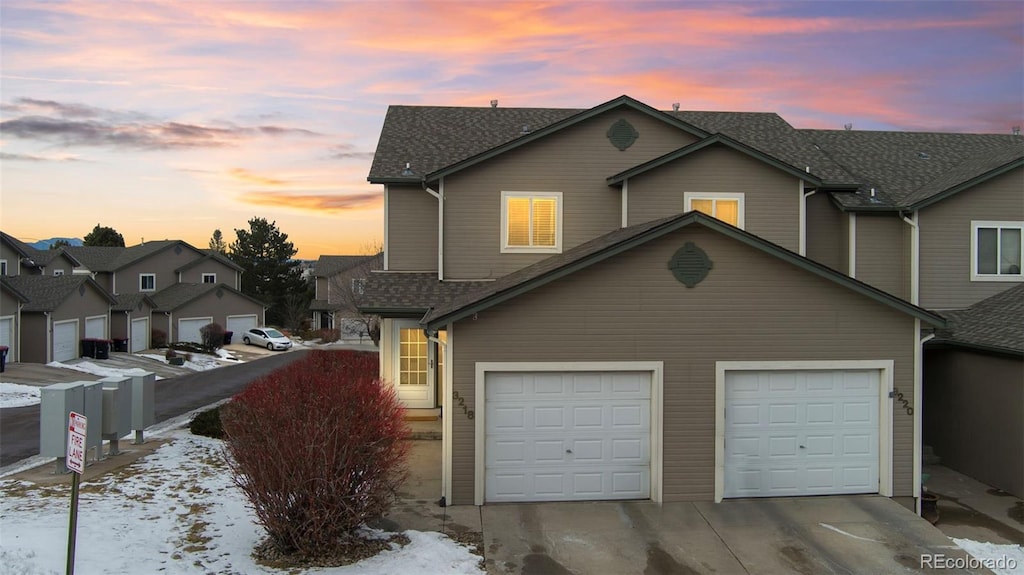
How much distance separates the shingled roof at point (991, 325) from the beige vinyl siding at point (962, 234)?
398 millimetres

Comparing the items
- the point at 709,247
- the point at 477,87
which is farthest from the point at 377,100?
the point at 709,247

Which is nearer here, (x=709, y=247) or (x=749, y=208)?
(x=709, y=247)

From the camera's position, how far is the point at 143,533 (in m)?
9.00

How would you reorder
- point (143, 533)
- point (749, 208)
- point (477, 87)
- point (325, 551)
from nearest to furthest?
1. point (325, 551)
2. point (143, 533)
3. point (749, 208)
4. point (477, 87)

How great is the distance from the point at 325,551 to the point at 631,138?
12293 mm

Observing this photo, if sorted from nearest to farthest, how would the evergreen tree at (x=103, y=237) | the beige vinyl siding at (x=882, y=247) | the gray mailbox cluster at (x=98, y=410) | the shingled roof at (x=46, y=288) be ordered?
the gray mailbox cluster at (x=98, y=410) → the beige vinyl siding at (x=882, y=247) → the shingled roof at (x=46, y=288) → the evergreen tree at (x=103, y=237)

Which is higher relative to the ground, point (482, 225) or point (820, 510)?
point (482, 225)

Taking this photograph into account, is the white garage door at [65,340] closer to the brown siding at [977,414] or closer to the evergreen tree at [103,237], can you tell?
A: the brown siding at [977,414]

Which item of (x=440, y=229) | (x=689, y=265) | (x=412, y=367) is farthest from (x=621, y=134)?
(x=412, y=367)

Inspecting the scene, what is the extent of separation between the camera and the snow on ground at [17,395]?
21.9m

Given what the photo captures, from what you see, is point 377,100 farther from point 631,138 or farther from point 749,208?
point 749,208

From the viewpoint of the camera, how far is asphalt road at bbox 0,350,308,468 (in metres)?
15.3

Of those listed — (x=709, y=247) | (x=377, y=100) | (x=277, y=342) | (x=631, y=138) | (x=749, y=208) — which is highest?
(x=377, y=100)

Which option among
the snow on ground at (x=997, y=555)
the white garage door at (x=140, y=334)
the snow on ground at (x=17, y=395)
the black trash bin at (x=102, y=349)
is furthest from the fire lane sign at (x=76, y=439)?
the white garage door at (x=140, y=334)
